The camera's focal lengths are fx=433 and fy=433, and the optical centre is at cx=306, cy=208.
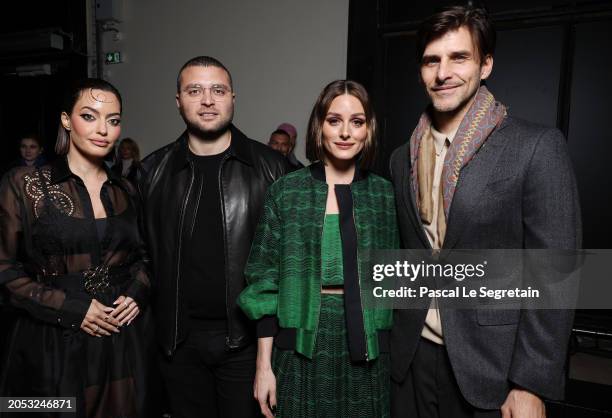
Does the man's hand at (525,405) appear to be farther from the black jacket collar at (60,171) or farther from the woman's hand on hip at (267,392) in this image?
the black jacket collar at (60,171)

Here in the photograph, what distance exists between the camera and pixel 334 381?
1471 mm

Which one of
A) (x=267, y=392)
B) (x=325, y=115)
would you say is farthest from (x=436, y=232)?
(x=267, y=392)

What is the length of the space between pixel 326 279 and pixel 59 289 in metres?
0.98

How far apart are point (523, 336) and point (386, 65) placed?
11.5 ft

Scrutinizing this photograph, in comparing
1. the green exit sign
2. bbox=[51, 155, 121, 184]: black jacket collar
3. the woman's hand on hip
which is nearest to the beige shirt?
the woman's hand on hip

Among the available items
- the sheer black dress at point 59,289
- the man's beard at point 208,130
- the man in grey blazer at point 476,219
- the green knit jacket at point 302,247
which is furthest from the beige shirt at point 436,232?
the sheer black dress at point 59,289

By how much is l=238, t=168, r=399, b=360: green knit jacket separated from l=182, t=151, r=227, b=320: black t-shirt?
25 cm

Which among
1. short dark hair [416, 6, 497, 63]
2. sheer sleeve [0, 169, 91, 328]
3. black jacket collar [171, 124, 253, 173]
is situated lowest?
sheer sleeve [0, 169, 91, 328]

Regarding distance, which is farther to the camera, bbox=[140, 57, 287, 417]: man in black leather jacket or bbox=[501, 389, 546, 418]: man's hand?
bbox=[140, 57, 287, 417]: man in black leather jacket

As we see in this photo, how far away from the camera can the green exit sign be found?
19.4ft

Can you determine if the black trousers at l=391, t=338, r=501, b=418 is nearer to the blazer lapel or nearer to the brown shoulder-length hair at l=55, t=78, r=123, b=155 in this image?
the blazer lapel

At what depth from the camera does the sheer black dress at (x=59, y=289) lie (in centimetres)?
→ 158

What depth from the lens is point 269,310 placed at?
5.03 feet

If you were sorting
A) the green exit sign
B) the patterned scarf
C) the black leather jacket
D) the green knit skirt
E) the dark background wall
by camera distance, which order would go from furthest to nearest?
the dark background wall
the green exit sign
the black leather jacket
the green knit skirt
the patterned scarf
